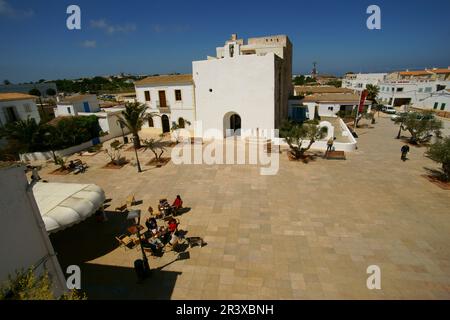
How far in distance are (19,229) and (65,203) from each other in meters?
3.20

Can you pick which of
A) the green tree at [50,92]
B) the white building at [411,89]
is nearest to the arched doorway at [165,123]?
the white building at [411,89]

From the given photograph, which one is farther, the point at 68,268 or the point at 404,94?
the point at 404,94

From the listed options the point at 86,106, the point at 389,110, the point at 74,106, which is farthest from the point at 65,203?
the point at 389,110

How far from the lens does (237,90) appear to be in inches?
Result: 917

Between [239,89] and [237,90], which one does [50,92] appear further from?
[239,89]

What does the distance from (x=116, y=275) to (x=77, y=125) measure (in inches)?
807

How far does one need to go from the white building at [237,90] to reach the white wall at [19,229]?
1969 centimetres

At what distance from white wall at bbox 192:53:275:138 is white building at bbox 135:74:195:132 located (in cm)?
149

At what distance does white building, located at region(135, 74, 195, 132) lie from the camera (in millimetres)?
26156

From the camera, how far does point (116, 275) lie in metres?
8.45
